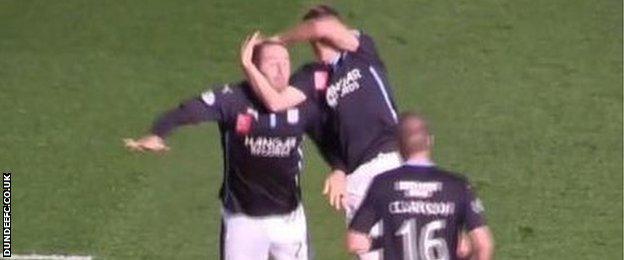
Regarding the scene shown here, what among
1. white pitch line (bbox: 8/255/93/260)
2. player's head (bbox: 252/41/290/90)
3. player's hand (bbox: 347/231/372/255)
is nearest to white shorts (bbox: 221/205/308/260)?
player's head (bbox: 252/41/290/90)

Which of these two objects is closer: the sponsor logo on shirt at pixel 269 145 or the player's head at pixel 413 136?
the player's head at pixel 413 136

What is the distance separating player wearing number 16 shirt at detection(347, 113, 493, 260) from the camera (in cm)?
1036

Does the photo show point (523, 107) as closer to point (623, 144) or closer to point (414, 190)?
point (623, 144)

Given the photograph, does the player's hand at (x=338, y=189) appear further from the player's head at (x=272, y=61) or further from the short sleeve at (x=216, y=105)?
the short sleeve at (x=216, y=105)

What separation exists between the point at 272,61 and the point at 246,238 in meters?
1.16

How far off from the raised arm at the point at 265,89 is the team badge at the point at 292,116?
0.06 metres

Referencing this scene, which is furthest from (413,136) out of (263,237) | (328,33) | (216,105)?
(263,237)

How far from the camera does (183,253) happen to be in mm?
14352

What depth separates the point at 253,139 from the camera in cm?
1204

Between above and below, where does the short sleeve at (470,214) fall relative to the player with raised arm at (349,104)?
below

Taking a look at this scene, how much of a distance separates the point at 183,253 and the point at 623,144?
165 inches

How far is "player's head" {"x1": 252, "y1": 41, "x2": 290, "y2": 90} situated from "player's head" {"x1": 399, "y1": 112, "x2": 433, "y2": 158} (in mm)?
1607

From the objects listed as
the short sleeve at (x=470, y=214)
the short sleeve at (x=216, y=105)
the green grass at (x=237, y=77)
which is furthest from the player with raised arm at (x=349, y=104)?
the green grass at (x=237, y=77)

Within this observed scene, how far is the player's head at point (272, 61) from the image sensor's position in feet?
38.6
